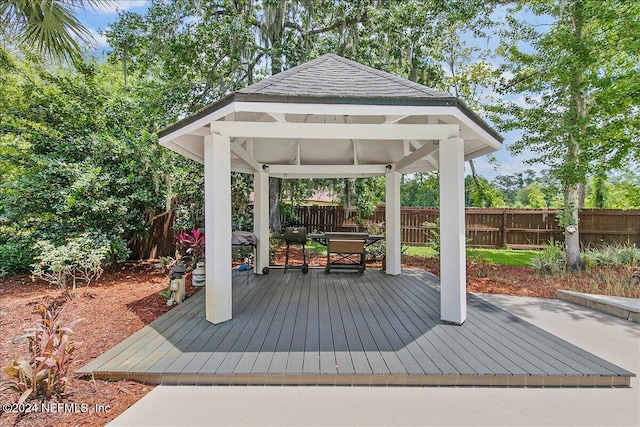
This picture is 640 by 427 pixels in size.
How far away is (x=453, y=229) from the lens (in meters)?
3.50

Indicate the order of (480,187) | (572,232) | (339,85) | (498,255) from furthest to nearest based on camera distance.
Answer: (480,187), (498,255), (572,232), (339,85)

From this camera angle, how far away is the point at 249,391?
2408mm

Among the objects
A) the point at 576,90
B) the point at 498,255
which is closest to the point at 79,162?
the point at 576,90

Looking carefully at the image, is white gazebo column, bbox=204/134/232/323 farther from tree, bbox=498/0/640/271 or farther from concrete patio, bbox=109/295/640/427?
tree, bbox=498/0/640/271

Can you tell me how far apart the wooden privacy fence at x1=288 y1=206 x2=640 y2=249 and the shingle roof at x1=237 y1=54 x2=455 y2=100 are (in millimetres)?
6950

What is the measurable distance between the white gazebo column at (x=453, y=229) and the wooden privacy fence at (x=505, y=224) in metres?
A: 6.42

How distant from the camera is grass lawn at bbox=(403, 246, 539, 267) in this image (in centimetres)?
827

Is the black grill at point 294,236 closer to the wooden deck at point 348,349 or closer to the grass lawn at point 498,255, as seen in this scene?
the wooden deck at point 348,349

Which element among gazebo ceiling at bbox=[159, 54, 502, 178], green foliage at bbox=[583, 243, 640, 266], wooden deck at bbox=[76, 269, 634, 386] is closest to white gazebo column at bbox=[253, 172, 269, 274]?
gazebo ceiling at bbox=[159, 54, 502, 178]

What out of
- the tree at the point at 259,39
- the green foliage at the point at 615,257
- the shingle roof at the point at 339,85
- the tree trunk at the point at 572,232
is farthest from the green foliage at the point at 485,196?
the shingle roof at the point at 339,85

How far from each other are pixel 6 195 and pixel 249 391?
5.93 meters

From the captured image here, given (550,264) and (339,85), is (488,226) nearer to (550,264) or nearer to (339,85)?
(550,264)

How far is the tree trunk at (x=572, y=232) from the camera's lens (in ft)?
21.6

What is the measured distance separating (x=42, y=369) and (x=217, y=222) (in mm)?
1866
